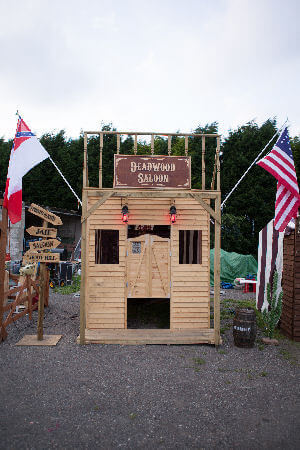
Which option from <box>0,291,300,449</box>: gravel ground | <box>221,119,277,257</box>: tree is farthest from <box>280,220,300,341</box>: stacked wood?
<box>221,119,277,257</box>: tree

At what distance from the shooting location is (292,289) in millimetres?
8797

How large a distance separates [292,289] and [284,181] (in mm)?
3042

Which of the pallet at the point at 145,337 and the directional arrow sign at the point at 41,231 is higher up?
the directional arrow sign at the point at 41,231

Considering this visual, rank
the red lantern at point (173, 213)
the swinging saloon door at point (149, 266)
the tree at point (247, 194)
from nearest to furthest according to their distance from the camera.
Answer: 1. the red lantern at point (173, 213)
2. the swinging saloon door at point (149, 266)
3. the tree at point (247, 194)

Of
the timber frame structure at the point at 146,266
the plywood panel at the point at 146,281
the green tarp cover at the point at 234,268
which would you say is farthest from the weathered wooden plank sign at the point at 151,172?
the green tarp cover at the point at 234,268

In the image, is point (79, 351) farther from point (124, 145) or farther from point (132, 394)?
point (124, 145)

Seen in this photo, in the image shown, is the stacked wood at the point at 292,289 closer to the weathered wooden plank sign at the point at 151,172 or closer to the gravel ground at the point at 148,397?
the gravel ground at the point at 148,397

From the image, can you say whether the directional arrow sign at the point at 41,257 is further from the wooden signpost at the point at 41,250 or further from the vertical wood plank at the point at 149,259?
the vertical wood plank at the point at 149,259

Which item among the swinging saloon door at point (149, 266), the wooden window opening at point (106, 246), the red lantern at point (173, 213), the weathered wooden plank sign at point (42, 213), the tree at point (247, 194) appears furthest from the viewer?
the tree at point (247, 194)

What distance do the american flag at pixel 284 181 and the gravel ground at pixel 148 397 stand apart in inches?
128

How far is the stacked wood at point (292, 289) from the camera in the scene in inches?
341

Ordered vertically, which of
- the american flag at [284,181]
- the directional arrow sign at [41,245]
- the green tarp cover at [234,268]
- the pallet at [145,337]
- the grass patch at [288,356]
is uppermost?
the american flag at [284,181]

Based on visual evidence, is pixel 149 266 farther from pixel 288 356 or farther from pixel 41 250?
pixel 288 356

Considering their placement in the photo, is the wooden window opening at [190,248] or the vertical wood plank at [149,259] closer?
the wooden window opening at [190,248]
